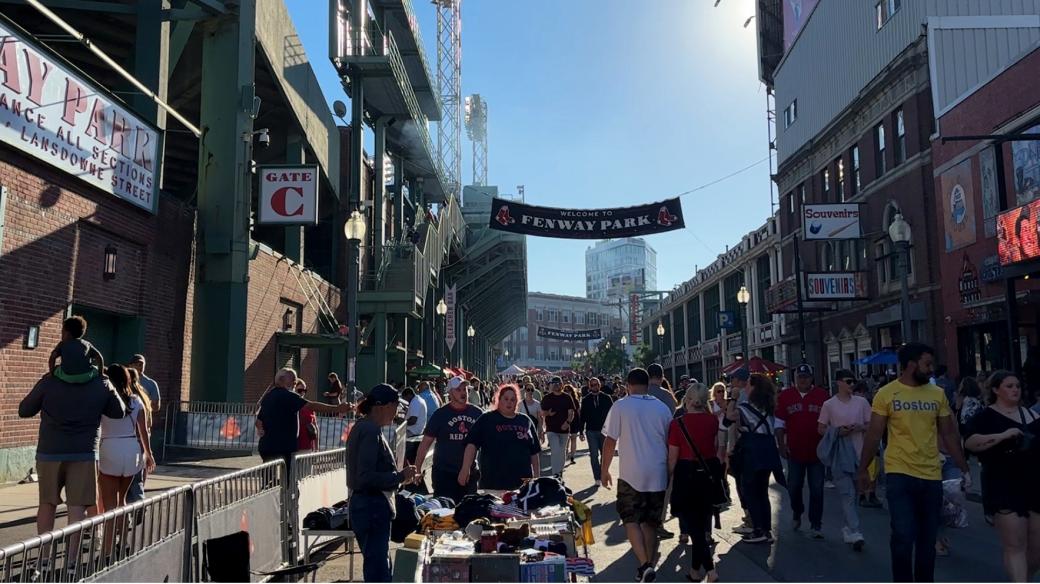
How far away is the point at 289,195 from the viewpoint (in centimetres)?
1761

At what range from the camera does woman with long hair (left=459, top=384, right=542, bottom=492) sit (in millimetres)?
7520

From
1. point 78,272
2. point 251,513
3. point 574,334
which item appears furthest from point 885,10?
point 574,334

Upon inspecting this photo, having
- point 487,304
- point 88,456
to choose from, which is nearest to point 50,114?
point 88,456

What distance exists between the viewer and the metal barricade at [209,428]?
1509cm

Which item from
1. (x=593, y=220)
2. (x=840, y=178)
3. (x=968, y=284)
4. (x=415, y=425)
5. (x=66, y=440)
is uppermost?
(x=840, y=178)

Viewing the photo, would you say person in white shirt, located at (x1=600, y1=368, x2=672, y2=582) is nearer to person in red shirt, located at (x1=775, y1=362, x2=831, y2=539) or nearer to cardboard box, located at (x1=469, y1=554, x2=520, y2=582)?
cardboard box, located at (x1=469, y1=554, x2=520, y2=582)

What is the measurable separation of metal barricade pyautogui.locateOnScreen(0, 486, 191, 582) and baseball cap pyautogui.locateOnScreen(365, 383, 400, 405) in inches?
55.6

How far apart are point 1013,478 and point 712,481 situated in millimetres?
2277

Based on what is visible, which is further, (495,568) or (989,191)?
(989,191)

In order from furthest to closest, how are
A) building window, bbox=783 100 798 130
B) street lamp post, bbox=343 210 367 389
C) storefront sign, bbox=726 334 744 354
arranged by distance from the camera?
storefront sign, bbox=726 334 744 354 → building window, bbox=783 100 798 130 → street lamp post, bbox=343 210 367 389

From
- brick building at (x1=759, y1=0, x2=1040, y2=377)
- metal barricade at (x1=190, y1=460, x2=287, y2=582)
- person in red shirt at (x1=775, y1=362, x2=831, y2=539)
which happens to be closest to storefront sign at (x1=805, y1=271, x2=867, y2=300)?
brick building at (x1=759, y1=0, x2=1040, y2=377)

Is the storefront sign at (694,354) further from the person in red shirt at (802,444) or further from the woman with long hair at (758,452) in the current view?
the woman with long hair at (758,452)

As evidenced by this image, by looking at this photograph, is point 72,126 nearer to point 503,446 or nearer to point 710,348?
point 503,446

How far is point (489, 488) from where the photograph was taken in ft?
24.8
